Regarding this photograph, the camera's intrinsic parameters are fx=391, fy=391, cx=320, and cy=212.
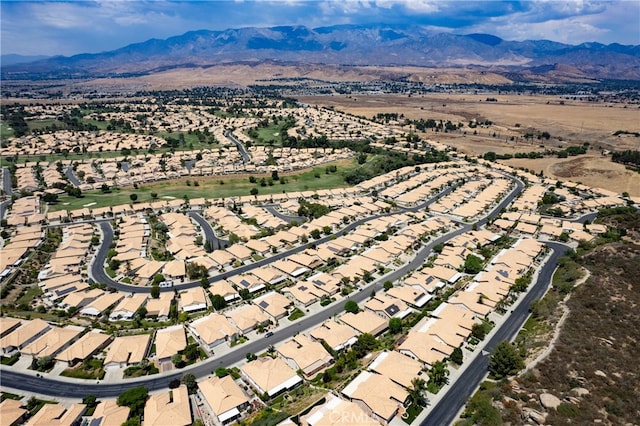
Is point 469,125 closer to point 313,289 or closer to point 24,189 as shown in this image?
point 313,289

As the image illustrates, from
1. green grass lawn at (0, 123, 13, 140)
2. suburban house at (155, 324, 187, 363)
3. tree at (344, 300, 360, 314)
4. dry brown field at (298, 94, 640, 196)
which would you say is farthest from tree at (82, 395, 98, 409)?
green grass lawn at (0, 123, 13, 140)

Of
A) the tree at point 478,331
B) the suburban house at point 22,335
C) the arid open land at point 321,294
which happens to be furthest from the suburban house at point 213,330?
the tree at point 478,331

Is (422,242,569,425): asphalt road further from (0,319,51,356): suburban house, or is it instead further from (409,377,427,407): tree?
(0,319,51,356): suburban house

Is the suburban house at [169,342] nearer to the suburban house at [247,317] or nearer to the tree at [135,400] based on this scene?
the tree at [135,400]

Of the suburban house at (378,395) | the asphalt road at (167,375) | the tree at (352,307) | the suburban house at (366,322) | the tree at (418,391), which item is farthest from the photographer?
the tree at (352,307)

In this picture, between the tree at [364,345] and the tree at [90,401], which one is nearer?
the tree at [90,401]

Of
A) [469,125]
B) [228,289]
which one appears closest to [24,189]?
[228,289]
